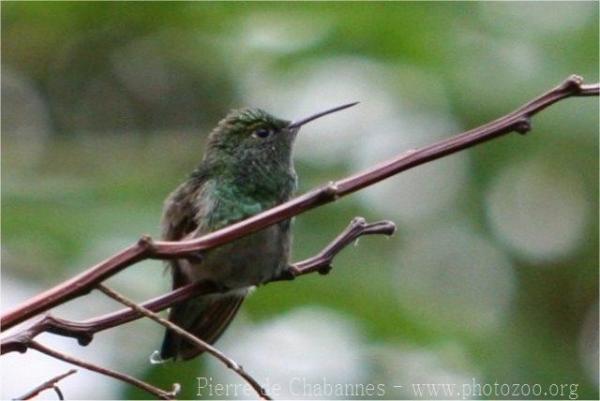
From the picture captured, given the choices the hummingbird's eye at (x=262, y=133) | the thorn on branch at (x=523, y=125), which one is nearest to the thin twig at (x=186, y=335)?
the thorn on branch at (x=523, y=125)

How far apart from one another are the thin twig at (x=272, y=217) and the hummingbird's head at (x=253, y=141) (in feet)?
→ 4.86

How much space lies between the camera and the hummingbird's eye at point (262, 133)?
287cm

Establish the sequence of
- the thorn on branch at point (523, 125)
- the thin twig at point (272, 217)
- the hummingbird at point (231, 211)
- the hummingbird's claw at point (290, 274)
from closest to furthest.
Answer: the thin twig at point (272, 217) → the thorn on branch at point (523, 125) → the hummingbird's claw at point (290, 274) → the hummingbird at point (231, 211)

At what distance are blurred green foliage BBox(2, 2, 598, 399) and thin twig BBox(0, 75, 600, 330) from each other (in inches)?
89.5

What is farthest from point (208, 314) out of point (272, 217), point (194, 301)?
point (272, 217)

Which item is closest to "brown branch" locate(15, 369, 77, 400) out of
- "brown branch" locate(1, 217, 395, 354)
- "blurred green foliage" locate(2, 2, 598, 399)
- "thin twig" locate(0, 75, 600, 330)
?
"brown branch" locate(1, 217, 395, 354)

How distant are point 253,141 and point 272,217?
1632 mm

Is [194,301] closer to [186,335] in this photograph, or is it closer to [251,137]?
[251,137]

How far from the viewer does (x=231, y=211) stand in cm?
254

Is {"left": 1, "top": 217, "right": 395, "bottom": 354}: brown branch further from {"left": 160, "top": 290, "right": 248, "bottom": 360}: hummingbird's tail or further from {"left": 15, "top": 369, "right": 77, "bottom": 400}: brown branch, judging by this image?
{"left": 160, "top": 290, "right": 248, "bottom": 360}: hummingbird's tail

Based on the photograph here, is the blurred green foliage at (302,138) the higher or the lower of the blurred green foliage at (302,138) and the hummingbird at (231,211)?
the higher

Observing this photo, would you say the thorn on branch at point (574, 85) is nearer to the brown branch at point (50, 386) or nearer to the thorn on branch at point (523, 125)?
the thorn on branch at point (523, 125)

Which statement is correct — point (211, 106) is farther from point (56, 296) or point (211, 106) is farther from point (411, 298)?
point (56, 296)

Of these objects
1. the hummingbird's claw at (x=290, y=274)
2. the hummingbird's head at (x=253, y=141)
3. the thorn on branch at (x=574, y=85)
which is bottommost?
the thorn on branch at (x=574, y=85)
